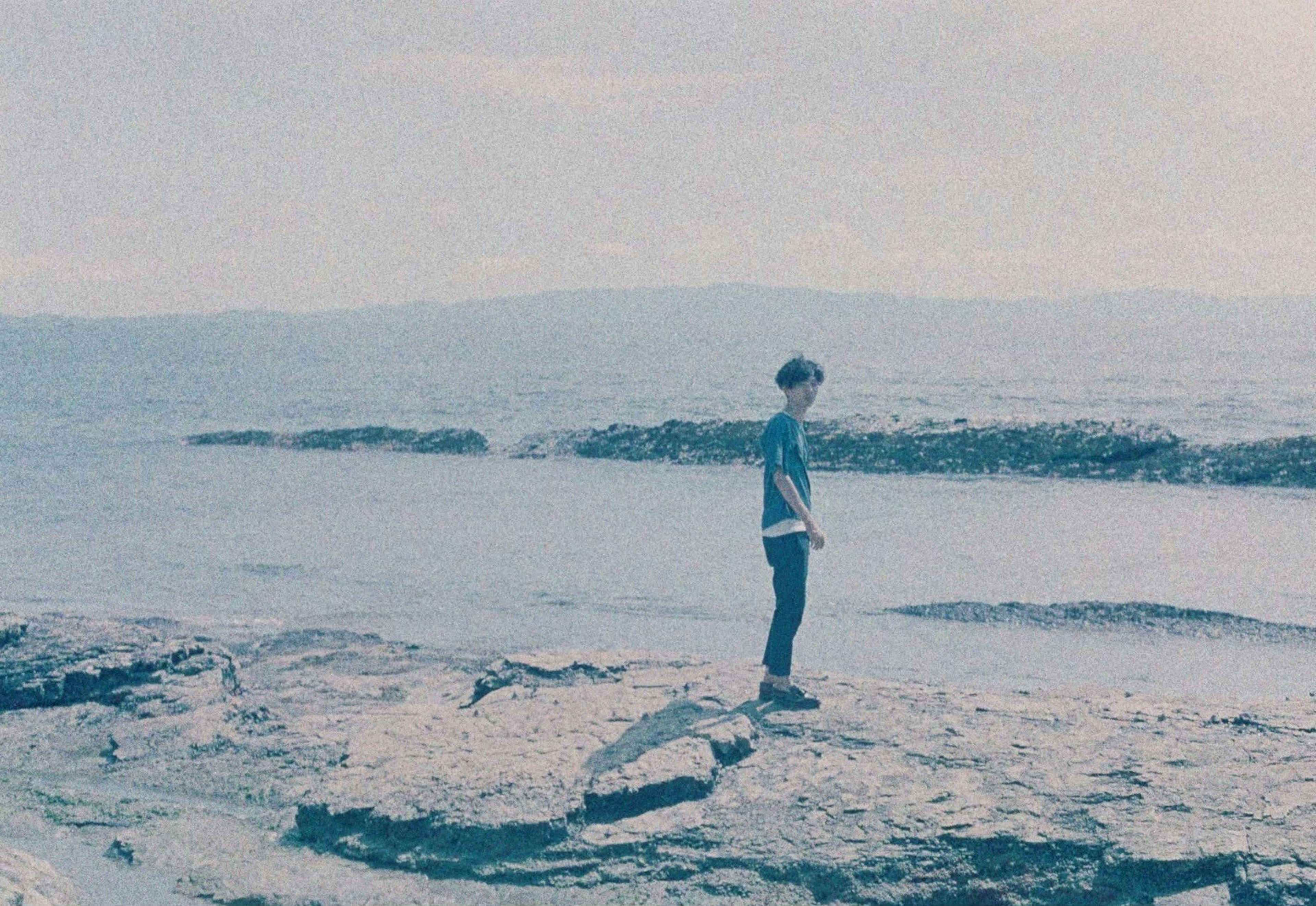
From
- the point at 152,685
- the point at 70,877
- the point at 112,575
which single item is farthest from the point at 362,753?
the point at 112,575

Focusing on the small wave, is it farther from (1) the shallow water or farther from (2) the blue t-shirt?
(2) the blue t-shirt

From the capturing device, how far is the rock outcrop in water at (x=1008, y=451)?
81.3ft

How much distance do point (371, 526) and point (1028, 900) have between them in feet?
51.5

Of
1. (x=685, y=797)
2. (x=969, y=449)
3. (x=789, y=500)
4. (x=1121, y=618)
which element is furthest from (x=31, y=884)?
(x=969, y=449)

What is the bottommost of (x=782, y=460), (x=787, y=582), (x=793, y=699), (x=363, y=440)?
(x=793, y=699)

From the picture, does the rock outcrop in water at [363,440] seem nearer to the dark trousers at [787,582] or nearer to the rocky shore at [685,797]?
the rocky shore at [685,797]

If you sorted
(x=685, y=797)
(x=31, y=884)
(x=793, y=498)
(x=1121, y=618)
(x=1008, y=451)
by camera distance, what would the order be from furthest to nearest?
1. (x=1008, y=451)
2. (x=1121, y=618)
3. (x=793, y=498)
4. (x=685, y=797)
5. (x=31, y=884)

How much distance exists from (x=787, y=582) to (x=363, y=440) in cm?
3233

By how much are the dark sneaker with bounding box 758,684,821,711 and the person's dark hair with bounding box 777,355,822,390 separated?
6.14ft

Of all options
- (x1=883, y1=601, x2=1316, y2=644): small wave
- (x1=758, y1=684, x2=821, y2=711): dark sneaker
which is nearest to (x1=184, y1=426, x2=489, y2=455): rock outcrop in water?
(x1=883, y1=601, x2=1316, y2=644): small wave

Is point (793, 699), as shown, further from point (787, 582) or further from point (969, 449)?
point (969, 449)

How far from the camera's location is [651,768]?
6262 mm

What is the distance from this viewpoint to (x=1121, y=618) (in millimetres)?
11648

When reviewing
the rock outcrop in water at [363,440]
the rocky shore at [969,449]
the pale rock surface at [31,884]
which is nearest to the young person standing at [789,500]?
the pale rock surface at [31,884]
